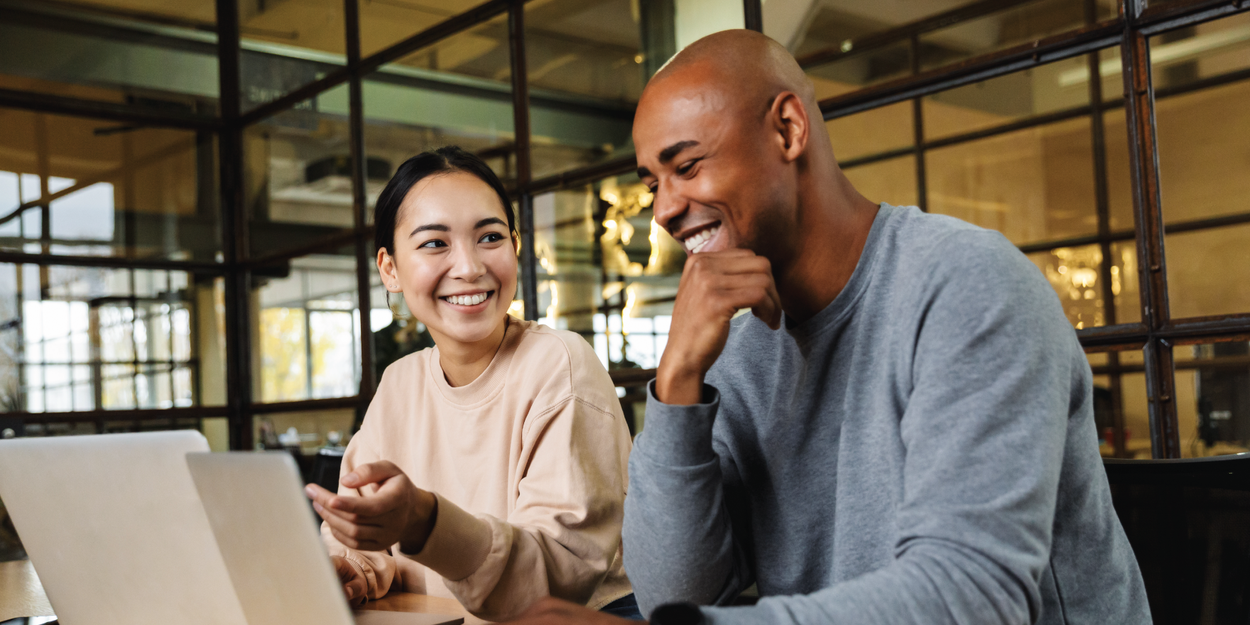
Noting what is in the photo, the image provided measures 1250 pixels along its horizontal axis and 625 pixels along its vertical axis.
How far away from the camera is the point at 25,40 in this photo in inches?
168

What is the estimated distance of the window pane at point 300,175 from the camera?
4137 mm

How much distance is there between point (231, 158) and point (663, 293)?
2705 mm

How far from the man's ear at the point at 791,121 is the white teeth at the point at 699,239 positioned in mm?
109

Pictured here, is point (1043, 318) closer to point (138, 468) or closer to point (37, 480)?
point (138, 468)

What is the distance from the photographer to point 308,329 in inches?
172

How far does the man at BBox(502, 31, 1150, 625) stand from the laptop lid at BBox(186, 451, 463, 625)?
18cm

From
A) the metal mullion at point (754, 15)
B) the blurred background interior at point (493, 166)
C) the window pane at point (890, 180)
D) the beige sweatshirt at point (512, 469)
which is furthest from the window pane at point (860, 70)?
the window pane at point (890, 180)

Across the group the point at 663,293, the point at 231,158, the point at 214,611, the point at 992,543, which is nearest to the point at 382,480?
the point at 214,611

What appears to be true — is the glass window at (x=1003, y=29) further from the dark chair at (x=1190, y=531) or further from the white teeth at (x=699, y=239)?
the white teeth at (x=699, y=239)

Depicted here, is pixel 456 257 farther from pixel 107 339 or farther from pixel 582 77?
pixel 107 339

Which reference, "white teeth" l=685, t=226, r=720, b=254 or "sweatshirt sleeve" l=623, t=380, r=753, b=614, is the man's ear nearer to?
"white teeth" l=685, t=226, r=720, b=254

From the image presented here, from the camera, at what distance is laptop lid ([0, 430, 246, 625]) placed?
35.7 inches

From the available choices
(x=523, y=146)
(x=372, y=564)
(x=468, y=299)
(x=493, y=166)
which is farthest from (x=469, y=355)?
(x=493, y=166)

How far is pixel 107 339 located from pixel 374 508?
409 cm
